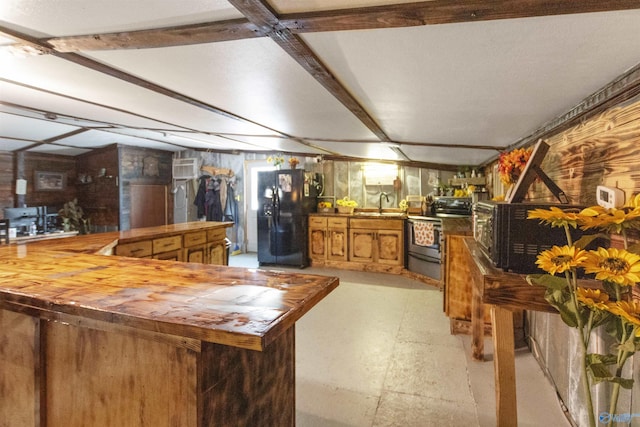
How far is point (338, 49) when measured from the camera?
4.88 ft

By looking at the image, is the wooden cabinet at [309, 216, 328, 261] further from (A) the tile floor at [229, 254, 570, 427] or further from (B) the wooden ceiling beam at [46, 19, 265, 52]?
(B) the wooden ceiling beam at [46, 19, 265, 52]

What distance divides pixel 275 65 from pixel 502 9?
42.6 inches

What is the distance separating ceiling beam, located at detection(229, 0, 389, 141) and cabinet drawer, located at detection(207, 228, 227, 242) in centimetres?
248

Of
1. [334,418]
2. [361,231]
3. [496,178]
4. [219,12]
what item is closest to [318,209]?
[361,231]

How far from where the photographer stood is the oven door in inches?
179

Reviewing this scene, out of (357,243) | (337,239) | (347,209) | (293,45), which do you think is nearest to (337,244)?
(337,239)

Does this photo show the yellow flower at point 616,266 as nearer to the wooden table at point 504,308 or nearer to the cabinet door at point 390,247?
the wooden table at point 504,308

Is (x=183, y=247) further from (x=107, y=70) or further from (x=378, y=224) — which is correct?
(x=378, y=224)

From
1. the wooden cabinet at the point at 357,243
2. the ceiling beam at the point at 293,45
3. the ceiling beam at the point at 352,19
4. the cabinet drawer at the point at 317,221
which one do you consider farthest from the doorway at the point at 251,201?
the ceiling beam at the point at 352,19

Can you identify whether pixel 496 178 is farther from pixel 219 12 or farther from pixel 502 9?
pixel 219 12

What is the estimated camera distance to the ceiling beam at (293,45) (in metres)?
1.17

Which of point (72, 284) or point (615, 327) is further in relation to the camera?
point (72, 284)

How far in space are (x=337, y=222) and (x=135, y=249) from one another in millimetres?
3380

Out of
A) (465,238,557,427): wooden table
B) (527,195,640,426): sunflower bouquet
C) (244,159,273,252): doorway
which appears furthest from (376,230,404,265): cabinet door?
(527,195,640,426): sunflower bouquet
